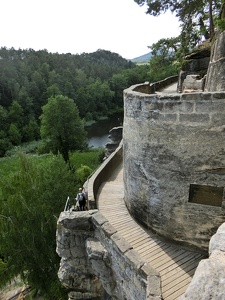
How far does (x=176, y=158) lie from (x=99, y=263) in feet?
12.3

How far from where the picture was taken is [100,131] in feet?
154

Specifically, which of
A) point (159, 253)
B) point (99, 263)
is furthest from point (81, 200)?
point (159, 253)

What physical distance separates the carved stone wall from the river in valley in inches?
1181

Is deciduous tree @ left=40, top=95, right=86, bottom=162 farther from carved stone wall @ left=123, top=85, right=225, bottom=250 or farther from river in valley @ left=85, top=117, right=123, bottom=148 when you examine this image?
carved stone wall @ left=123, top=85, right=225, bottom=250

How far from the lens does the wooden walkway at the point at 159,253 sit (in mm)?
5801

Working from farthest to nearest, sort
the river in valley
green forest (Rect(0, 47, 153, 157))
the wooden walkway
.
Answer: green forest (Rect(0, 47, 153, 157)) → the river in valley → the wooden walkway

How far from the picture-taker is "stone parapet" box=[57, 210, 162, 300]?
19.4 feet

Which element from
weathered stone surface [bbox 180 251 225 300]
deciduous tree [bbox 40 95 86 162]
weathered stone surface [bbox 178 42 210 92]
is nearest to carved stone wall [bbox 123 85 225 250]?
weathered stone surface [bbox 180 251 225 300]

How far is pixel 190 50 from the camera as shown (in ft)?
47.6

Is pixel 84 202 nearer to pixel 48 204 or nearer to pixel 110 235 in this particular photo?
pixel 110 235

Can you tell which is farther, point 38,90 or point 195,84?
point 38,90

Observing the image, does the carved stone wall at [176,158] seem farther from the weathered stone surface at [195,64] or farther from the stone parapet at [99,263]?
the weathered stone surface at [195,64]

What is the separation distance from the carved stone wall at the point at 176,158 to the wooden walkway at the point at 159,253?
1.00 feet

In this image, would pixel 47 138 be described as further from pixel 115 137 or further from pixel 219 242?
pixel 219 242
